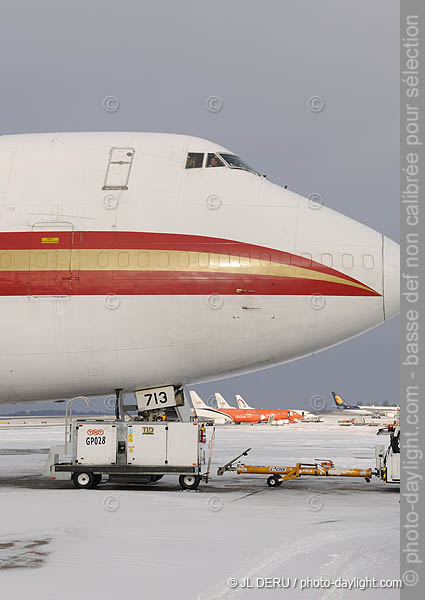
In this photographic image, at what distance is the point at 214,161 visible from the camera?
51.0ft

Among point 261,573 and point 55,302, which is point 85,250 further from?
point 261,573

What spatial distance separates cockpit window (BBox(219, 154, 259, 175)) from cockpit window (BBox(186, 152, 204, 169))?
49 cm

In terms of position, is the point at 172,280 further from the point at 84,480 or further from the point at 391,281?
the point at 84,480

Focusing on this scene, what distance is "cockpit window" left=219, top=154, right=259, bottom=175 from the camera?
15.7 metres

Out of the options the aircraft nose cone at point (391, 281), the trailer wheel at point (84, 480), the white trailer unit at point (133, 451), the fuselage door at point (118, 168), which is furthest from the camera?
the trailer wheel at point (84, 480)

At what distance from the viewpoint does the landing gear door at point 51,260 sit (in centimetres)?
1459

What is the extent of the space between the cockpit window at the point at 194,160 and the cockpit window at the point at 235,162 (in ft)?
1.62

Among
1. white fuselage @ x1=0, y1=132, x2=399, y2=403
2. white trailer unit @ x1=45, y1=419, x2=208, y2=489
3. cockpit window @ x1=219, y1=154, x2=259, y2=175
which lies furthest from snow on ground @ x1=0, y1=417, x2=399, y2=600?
cockpit window @ x1=219, y1=154, x2=259, y2=175

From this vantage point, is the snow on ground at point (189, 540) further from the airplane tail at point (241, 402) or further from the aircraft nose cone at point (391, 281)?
the airplane tail at point (241, 402)

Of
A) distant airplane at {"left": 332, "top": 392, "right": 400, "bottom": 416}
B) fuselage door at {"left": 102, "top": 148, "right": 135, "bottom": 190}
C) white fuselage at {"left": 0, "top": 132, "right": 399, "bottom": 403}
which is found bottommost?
distant airplane at {"left": 332, "top": 392, "right": 400, "bottom": 416}

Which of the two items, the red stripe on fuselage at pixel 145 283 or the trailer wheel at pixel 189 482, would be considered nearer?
the red stripe on fuselage at pixel 145 283

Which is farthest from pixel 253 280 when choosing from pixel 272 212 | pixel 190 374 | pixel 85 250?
pixel 85 250

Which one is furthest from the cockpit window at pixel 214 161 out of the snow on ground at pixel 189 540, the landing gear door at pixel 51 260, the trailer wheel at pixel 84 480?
the trailer wheel at pixel 84 480

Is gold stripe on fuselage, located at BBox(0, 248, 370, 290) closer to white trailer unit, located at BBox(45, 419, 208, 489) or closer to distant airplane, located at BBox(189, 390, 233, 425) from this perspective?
white trailer unit, located at BBox(45, 419, 208, 489)
